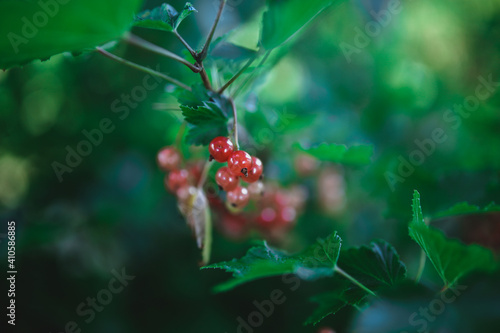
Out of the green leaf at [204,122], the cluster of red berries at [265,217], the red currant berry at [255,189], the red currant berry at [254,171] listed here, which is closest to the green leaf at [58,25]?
the green leaf at [204,122]

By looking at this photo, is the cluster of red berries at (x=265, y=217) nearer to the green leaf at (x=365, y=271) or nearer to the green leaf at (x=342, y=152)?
the green leaf at (x=342, y=152)

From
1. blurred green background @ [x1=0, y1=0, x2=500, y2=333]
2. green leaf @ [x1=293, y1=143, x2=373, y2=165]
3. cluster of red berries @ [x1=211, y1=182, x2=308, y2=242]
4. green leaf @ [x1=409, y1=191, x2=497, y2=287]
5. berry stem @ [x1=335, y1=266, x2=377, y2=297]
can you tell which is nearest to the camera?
green leaf @ [x1=409, y1=191, x2=497, y2=287]

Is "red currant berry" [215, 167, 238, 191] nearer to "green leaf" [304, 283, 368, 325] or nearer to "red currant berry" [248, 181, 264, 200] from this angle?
"red currant berry" [248, 181, 264, 200]

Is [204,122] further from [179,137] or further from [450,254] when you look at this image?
[450,254]

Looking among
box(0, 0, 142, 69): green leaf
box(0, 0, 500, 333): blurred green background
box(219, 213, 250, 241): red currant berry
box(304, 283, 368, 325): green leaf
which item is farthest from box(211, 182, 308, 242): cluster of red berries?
box(0, 0, 142, 69): green leaf

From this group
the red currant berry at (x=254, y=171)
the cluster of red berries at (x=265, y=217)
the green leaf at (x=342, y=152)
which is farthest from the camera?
the cluster of red berries at (x=265, y=217)

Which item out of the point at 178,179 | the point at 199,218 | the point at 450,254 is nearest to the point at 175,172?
the point at 178,179

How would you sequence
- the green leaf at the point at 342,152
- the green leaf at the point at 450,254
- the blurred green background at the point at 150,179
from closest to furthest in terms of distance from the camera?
the green leaf at the point at 450,254 → the green leaf at the point at 342,152 → the blurred green background at the point at 150,179
